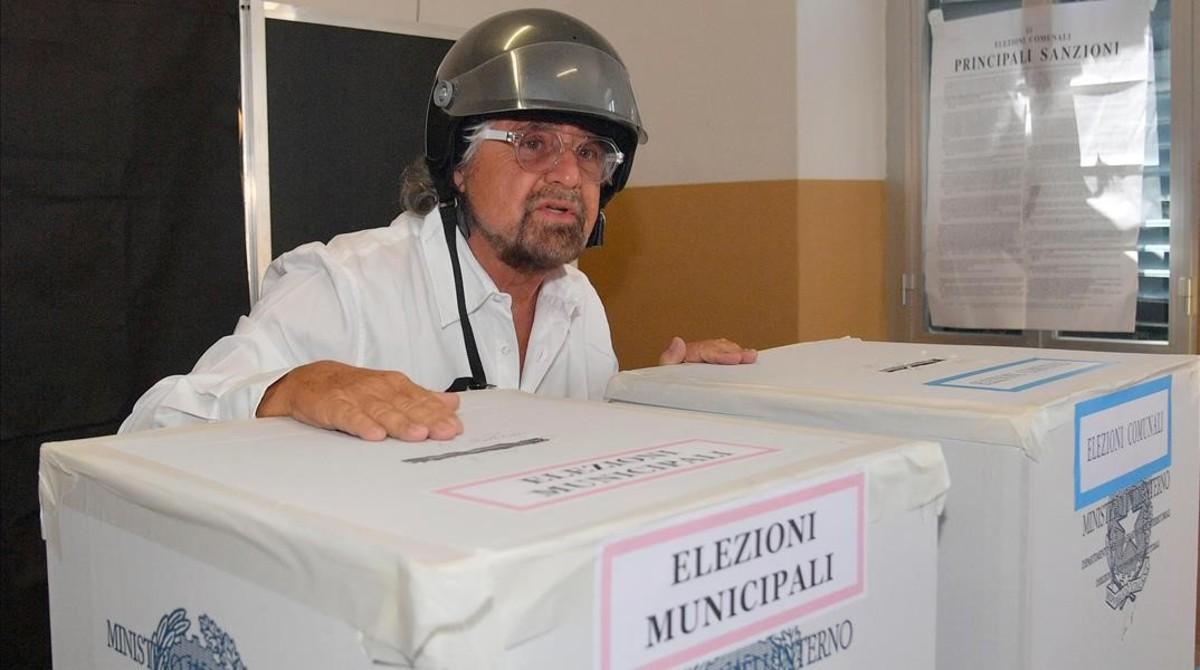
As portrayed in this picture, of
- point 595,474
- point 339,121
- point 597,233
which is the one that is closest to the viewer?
point 595,474

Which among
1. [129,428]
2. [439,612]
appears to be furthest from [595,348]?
[439,612]

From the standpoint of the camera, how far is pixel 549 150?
139cm

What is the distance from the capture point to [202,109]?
1.82 meters

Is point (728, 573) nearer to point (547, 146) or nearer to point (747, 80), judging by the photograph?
point (547, 146)

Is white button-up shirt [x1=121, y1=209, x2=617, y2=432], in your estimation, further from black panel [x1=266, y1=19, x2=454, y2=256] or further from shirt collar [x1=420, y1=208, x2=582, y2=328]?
black panel [x1=266, y1=19, x2=454, y2=256]

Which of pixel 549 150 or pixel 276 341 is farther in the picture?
pixel 549 150

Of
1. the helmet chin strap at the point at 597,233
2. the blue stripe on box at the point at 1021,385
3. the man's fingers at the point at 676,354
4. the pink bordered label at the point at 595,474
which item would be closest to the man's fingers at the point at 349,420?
the pink bordered label at the point at 595,474

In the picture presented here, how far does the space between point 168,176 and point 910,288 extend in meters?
1.66

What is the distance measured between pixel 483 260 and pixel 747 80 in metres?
1.33

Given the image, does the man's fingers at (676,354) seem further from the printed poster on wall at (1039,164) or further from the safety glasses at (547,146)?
the printed poster on wall at (1039,164)

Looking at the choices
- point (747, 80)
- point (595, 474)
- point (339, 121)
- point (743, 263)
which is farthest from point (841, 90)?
point (595, 474)

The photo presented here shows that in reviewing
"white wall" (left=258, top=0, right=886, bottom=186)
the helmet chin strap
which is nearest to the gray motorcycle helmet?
the helmet chin strap

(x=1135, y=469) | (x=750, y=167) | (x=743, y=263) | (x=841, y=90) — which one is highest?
(x=841, y=90)

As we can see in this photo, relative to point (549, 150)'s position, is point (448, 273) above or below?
below
